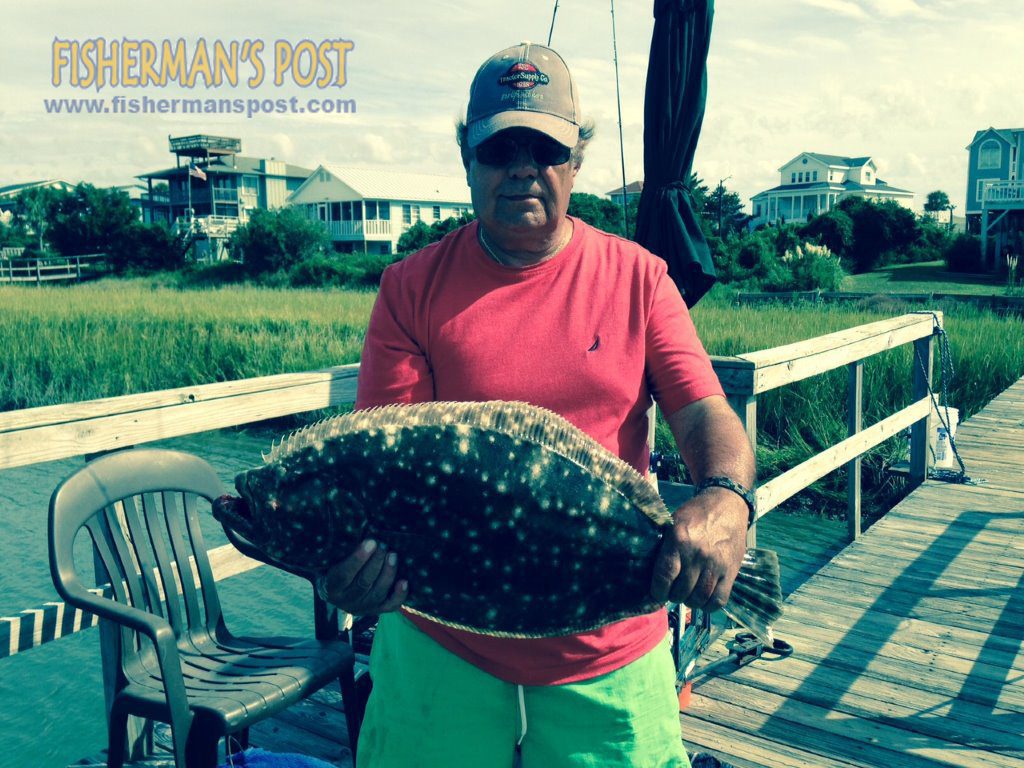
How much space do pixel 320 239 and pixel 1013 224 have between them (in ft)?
109

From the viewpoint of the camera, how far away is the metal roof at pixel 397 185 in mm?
58438

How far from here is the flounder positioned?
5.04ft

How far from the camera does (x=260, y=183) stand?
232 ft

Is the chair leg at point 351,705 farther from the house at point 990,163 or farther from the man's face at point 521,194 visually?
the house at point 990,163

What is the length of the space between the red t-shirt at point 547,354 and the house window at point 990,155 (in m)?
56.5

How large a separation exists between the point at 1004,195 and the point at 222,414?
132 ft

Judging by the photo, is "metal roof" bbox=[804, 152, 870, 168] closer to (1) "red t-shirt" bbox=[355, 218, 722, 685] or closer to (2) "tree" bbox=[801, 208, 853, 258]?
(2) "tree" bbox=[801, 208, 853, 258]

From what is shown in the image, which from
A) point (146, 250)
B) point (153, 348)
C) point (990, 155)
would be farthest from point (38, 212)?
point (990, 155)

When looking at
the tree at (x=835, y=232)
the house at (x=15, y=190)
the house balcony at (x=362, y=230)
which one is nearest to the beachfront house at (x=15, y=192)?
the house at (x=15, y=190)

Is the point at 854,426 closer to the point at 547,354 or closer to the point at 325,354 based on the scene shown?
the point at 547,354

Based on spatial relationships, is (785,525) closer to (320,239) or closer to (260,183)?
(320,239)

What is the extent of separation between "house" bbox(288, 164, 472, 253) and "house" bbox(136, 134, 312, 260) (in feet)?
25.1

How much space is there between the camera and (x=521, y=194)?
73.2 inches

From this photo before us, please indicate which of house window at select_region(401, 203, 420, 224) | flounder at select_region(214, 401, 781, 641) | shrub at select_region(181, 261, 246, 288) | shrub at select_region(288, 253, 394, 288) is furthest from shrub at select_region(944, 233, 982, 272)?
flounder at select_region(214, 401, 781, 641)
